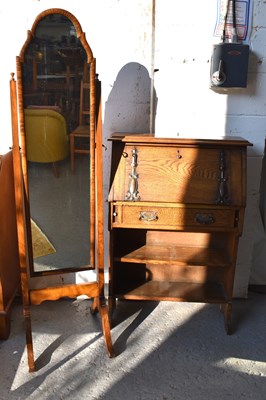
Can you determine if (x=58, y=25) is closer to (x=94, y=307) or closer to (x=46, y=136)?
(x=46, y=136)

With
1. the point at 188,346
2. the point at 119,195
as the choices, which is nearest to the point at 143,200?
the point at 119,195

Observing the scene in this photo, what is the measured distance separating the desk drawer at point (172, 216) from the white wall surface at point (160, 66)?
0.42m

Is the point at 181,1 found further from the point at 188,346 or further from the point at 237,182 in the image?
the point at 188,346

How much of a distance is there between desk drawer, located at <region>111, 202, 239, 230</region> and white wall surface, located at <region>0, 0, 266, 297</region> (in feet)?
1.37

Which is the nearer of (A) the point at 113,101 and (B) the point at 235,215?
(B) the point at 235,215

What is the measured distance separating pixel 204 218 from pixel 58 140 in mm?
838

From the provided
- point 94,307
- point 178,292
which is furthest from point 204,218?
point 94,307

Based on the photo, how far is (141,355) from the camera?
2088mm

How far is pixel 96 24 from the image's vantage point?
2.19m

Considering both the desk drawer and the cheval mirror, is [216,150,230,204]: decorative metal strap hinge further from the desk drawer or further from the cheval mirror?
the cheval mirror

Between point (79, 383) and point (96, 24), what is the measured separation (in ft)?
6.10

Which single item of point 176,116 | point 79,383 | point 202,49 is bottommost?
point 79,383

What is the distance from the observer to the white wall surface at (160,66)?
7.12 ft

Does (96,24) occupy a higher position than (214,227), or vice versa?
(96,24)
